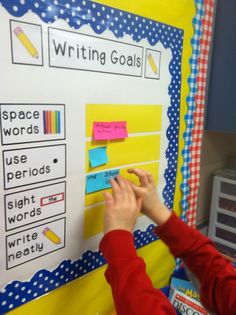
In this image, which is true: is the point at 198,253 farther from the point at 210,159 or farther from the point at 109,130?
the point at 210,159

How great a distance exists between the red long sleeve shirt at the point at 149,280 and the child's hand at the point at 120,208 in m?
0.02

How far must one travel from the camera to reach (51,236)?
2.01 feet

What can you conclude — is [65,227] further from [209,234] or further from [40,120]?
[209,234]

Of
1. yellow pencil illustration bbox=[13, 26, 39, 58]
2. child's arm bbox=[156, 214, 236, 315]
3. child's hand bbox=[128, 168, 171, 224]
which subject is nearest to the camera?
yellow pencil illustration bbox=[13, 26, 39, 58]

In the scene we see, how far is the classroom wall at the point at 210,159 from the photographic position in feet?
4.02

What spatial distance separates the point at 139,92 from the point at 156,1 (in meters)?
0.21

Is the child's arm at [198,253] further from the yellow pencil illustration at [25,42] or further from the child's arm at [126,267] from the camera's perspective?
the yellow pencil illustration at [25,42]

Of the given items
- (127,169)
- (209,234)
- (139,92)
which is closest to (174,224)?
(127,169)

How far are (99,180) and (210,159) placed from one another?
0.72 metres

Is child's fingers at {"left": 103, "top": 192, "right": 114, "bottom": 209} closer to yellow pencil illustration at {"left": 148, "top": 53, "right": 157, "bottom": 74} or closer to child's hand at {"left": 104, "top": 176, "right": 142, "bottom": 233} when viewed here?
child's hand at {"left": 104, "top": 176, "right": 142, "bottom": 233}

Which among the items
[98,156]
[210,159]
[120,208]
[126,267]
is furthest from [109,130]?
[210,159]

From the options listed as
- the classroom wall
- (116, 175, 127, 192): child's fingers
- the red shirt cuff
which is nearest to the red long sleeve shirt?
the red shirt cuff

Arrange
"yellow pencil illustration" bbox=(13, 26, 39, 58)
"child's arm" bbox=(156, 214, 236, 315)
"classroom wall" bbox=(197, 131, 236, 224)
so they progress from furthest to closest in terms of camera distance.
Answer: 1. "classroom wall" bbox=(197, 131, 236, 224)
2. "child's arm" bbox=(156, 214, 236, 315)
3. "yellow pencil illustration" bbox=(13, 26, 39, 58)

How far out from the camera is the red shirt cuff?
0.55 metres
